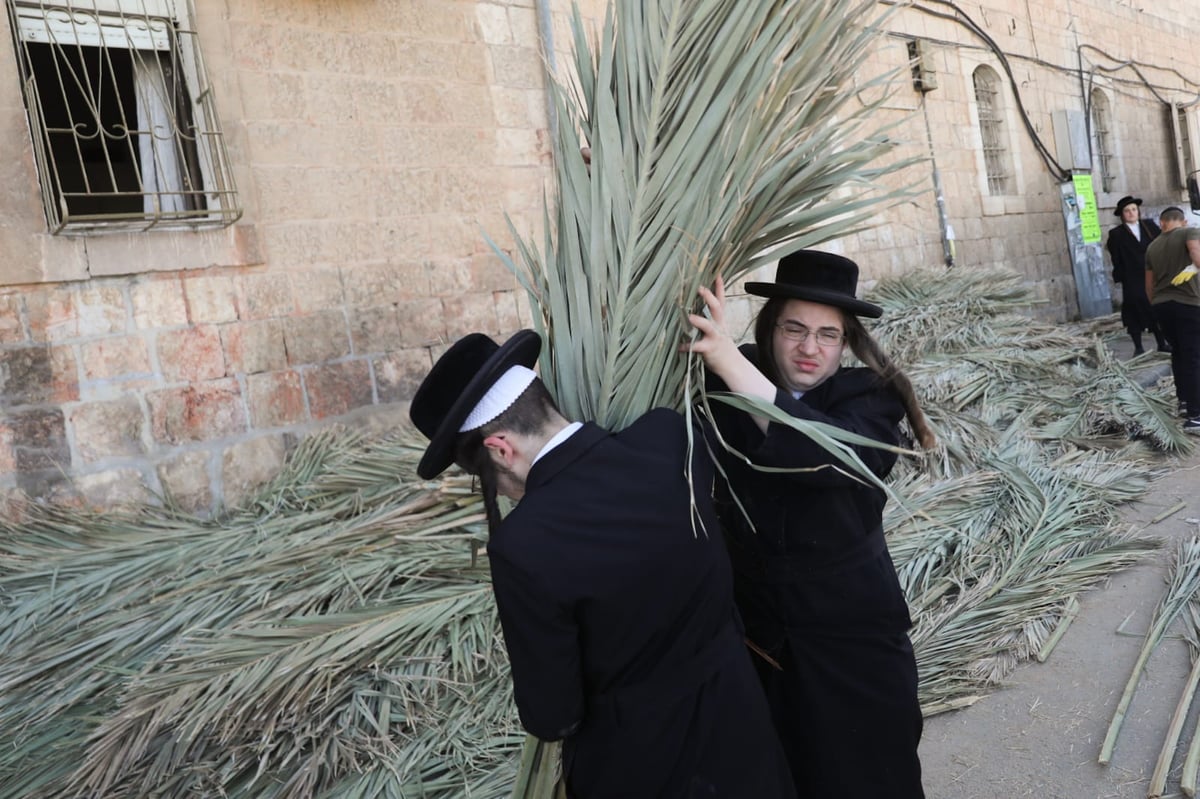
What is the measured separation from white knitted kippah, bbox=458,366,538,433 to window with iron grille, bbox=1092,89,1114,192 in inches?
546

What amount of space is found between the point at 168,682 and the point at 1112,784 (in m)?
2.63

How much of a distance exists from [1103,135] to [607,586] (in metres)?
14.6

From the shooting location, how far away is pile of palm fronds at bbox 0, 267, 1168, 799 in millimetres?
2684

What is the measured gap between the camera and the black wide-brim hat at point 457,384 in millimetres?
1514

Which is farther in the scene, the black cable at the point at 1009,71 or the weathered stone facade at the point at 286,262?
the black cable at the point at 1009,71

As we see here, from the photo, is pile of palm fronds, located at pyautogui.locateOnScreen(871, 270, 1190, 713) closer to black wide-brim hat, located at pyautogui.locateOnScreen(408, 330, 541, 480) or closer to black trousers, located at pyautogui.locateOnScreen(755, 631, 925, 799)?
black trousers, located at pyautogui.locateOnScreen(755, 631, 925, 799)

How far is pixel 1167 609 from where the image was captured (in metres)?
3.65

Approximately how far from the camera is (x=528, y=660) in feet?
4.87

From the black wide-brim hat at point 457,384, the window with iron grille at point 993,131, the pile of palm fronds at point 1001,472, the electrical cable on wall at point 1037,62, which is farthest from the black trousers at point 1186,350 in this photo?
the black wide-brim hat at point 457,384

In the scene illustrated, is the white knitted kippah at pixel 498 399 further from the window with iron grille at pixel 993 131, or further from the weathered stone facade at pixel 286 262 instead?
the window with iron grille at pixel 993 131

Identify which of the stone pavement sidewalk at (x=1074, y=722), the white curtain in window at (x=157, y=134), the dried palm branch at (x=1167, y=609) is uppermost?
the white curtain in window at (x=157, y=134)

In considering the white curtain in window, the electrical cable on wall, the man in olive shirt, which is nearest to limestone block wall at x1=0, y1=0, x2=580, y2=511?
the white curtain in window

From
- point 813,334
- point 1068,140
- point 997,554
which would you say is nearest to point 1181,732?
point 997,554

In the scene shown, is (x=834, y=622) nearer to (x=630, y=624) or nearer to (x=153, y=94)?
(x=630, y=624)
